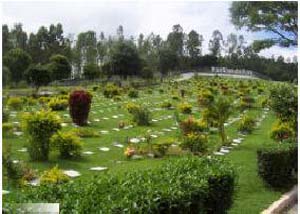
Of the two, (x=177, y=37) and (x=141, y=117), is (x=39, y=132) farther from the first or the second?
(x=177, y=37)

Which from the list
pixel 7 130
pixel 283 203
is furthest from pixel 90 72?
pixel 283 203

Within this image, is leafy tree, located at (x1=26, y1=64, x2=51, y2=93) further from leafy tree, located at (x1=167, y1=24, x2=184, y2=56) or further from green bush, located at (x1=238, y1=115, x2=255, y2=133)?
green bush, located at (x1=238, y1=115, x2=255, y2=133)

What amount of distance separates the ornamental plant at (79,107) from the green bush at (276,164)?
6031 mm

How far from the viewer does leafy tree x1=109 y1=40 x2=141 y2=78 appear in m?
32.1

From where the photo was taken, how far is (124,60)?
107 ft

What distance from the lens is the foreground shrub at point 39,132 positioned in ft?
25.8

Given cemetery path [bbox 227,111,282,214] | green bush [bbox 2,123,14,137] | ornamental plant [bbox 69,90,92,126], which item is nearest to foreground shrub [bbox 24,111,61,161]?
green bush [bbox 2,123,14,137]

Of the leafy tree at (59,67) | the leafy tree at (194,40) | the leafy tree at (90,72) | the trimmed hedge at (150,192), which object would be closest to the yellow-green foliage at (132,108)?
the leafy tree at (194,40)

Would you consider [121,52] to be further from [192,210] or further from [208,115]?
[192,210]

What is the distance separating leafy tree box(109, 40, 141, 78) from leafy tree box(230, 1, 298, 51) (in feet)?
67.8

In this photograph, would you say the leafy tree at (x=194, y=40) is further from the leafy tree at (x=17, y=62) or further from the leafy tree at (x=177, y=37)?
the leafy tree at (x=17, y=62)

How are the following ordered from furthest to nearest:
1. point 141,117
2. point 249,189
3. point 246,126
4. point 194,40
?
point 141,117
point 246,126
point 194,40
point 249,189

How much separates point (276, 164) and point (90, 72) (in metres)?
25.1

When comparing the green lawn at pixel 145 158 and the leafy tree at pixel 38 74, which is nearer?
the green lawn at pixel 145 158
